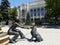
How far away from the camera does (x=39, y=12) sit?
270 ft

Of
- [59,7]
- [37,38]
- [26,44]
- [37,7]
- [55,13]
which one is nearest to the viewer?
[26,44]

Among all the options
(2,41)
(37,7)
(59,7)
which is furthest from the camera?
(37,7)

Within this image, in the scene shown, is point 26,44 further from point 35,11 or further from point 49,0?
point 35,11

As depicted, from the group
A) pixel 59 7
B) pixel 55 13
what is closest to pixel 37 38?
pixel 59 7

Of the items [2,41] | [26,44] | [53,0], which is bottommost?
[26,44]

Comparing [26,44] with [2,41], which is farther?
[26,44]

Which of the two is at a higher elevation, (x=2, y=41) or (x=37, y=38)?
(x=2, y=41)

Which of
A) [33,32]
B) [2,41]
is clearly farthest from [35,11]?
[2,41]

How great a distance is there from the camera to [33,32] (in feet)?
34.9

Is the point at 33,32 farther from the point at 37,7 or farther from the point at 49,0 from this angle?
the point at 37,7

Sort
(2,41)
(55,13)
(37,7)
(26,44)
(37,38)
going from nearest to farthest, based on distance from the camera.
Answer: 1. (2,41)
2. (26,44)
3. (37,38)
4. (55,13)
5. (37,7)

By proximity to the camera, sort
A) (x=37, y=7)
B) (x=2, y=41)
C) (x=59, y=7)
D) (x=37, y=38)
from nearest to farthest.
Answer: (x=2, y=41) < (x=37, y=38) < (x=59, y=7) < (x=37, y=7)

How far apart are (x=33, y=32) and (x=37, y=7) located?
72.3 metres

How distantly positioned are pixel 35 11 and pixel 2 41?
80.9 meters
